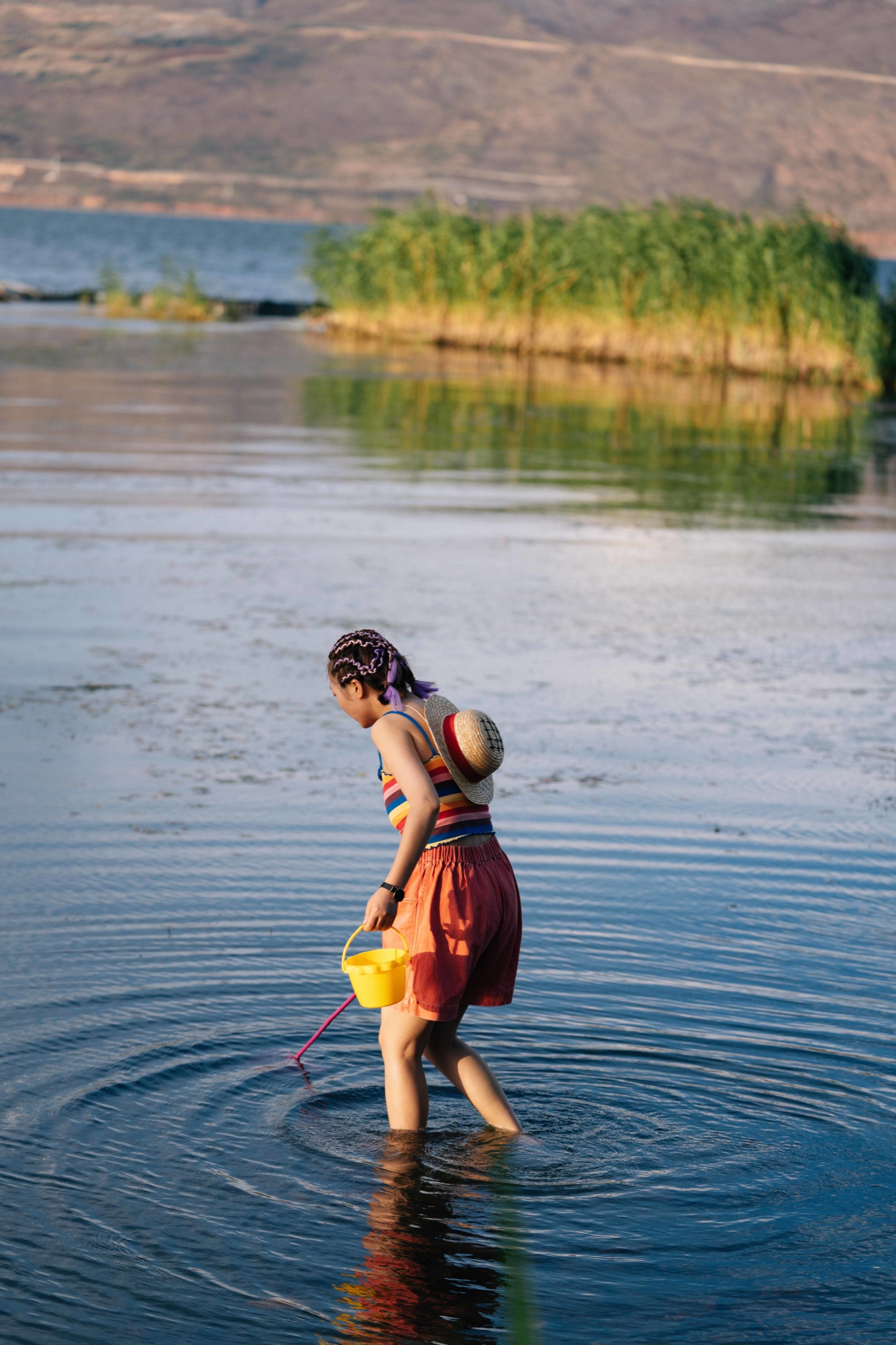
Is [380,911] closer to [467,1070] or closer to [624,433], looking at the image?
[467,1070]

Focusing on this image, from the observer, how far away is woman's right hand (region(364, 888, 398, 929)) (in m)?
4.30

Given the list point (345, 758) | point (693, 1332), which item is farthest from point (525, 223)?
point (693, 1332)

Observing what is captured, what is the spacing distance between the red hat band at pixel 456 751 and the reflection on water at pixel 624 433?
1138 cm

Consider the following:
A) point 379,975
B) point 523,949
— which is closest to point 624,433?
point 523,949

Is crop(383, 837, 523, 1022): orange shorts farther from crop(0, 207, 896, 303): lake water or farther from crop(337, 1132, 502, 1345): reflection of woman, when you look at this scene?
crop(0, 207, 896, 303): lake water

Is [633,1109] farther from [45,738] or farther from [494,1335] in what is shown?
[45,738]

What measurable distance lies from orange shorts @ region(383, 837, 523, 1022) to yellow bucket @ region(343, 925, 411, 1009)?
5 cm

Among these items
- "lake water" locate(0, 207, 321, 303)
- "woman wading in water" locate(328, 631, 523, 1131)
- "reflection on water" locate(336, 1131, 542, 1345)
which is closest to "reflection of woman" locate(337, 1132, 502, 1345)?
"reflection on water" locate(336, 1131, 542, 1345)

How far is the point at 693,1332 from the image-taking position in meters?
3.87

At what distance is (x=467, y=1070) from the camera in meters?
4.71

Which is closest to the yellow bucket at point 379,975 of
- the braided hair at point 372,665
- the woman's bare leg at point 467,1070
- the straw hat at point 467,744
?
the woman's bare leg at point 467,1070

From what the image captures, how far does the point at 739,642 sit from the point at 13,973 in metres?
5.95

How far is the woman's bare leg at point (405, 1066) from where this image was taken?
457 centimetres

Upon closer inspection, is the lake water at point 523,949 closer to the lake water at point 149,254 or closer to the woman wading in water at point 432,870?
the woman wading in water at point 432,870
